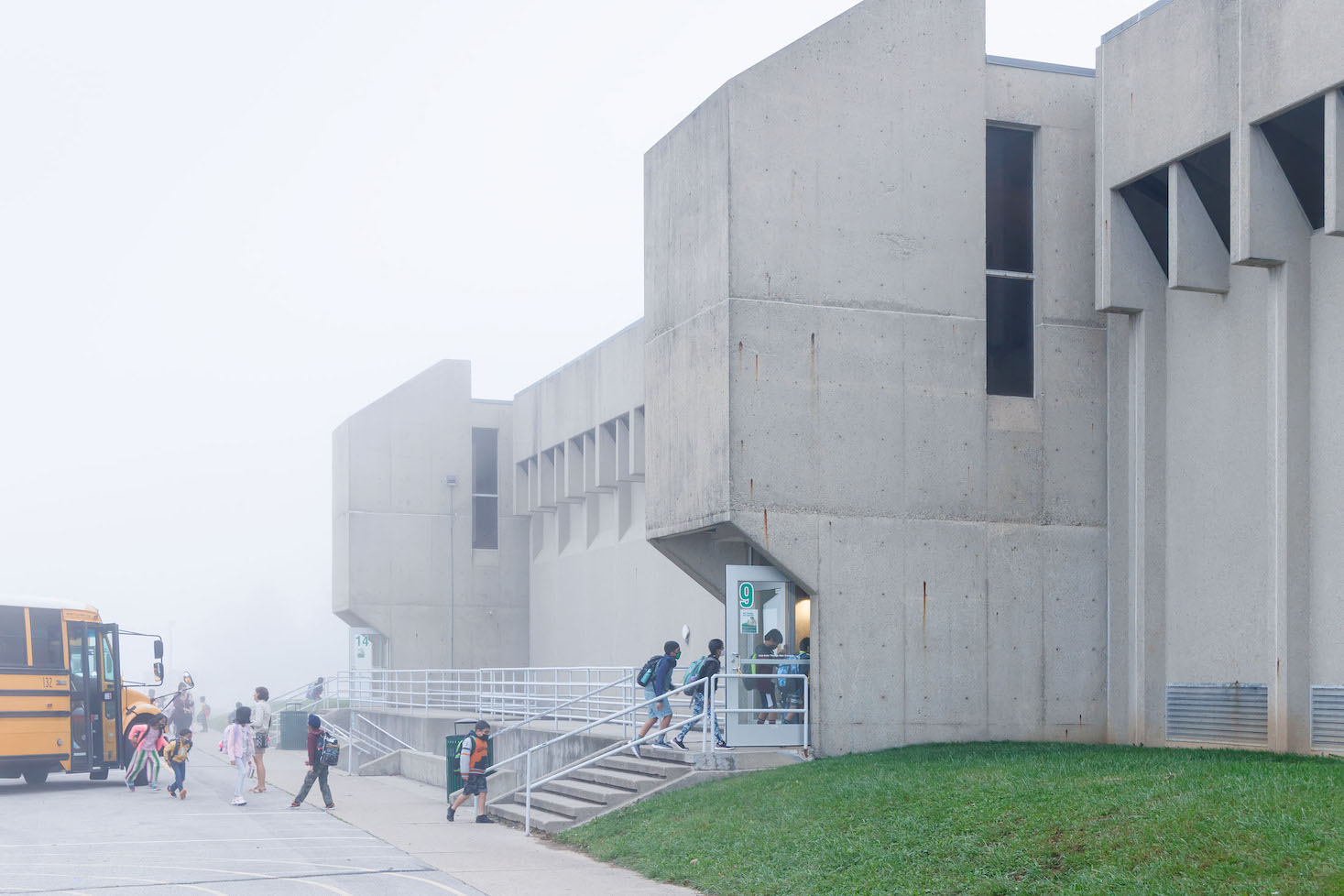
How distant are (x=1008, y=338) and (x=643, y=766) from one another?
808 centimetres

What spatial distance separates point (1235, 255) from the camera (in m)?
17.4

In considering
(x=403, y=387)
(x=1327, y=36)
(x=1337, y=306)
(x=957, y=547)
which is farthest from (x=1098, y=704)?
(x=403, y=387)

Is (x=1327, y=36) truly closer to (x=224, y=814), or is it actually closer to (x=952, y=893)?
(x=952, y=893)

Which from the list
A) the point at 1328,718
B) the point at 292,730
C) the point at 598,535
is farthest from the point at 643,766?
the point at 292,730

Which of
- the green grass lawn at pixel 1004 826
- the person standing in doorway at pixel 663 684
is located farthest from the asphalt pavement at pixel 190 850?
the person standing in doorway at pixel 663 684

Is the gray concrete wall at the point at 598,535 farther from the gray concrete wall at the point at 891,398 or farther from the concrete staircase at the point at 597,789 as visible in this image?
the gray concrete wall at the point at 891,398

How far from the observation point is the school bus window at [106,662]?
83.7 feet

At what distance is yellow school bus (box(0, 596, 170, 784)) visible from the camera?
2380 cm

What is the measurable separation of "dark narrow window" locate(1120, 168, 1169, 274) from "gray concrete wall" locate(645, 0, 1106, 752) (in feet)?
4.41

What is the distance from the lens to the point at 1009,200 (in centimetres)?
2156

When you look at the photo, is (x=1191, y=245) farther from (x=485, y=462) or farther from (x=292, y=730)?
(x=292, y=730)

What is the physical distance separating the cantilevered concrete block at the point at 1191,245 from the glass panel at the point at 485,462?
29594 millimetres

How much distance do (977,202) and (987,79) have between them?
1915 millimetres

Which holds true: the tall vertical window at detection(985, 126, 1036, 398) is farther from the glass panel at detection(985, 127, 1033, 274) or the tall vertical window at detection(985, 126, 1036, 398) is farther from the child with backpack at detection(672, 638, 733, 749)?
the child with backpack at detection(672, 638, 733, 749)
